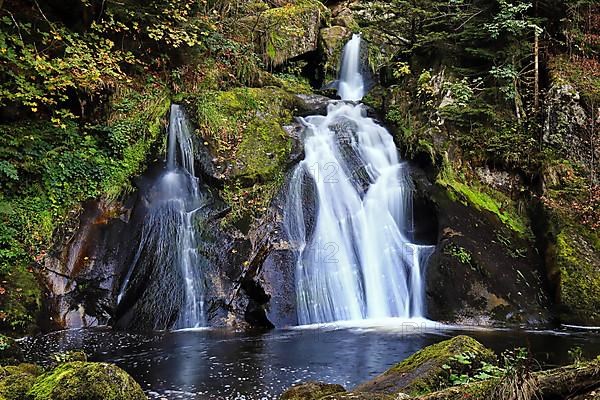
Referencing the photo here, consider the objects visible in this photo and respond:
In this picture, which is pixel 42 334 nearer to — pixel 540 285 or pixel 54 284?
pixel 54 284

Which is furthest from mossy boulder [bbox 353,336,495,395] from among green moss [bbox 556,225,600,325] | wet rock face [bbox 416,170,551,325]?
Answer: green moss [bbox 556,225,600,325]

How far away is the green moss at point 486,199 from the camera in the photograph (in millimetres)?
9750

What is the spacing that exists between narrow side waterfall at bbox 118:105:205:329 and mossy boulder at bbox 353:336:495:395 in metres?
4.68

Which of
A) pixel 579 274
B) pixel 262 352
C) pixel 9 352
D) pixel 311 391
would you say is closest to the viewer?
pixel 311 391

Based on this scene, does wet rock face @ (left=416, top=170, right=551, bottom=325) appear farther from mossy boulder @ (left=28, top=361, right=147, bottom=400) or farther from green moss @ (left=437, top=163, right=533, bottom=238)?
mossy boulder @ (left=28, top=361, right=147, bottom=400)

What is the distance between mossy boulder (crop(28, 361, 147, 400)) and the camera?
11.6 ft

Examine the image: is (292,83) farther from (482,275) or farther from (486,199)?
(482,275)

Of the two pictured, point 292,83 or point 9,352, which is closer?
point 9,352

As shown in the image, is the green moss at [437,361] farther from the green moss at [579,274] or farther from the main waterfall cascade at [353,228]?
the green moss at [579,274]

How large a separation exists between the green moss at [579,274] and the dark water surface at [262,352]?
0.69m

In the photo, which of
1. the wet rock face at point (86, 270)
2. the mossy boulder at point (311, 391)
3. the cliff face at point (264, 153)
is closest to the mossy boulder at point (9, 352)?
the cliff face at point (264, 153)

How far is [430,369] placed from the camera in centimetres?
396

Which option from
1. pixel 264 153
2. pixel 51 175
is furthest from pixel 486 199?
pixel 51 175

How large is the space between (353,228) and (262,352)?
4.07m
